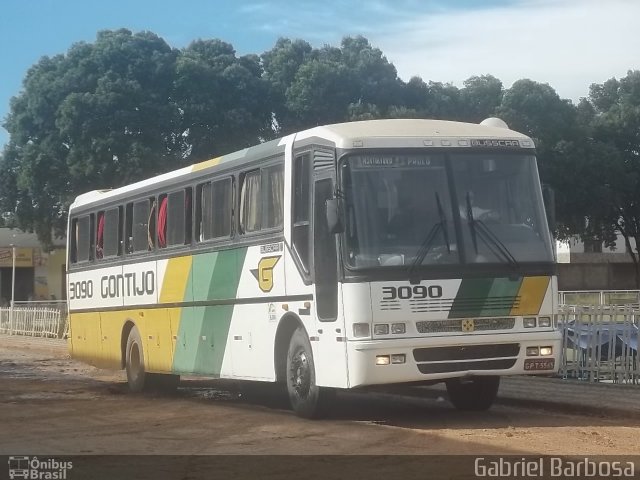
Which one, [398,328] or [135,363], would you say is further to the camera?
[135,363]

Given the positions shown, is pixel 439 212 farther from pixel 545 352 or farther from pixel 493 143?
pixel 545 352

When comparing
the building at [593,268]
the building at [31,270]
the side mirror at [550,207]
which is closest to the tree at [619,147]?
the building at [593,268]

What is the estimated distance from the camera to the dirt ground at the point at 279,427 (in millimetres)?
11508

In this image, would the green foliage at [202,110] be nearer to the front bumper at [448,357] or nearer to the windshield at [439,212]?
the windshield at [439,212]

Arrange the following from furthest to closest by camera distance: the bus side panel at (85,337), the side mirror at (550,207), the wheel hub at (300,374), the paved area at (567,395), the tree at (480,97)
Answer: the tree at (480,97) < the bus side panel at (85,337) < the paved area at (567,395) < the wheel hub at (300,374) < the side mirror at (550,207)

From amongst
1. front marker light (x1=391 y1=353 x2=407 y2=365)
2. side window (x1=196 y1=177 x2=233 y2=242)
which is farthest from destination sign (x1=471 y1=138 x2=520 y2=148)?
side window (x1=196 y1=177 x2=233 y2=242)

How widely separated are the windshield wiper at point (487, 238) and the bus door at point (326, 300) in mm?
1574

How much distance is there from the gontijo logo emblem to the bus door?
4.39 feet

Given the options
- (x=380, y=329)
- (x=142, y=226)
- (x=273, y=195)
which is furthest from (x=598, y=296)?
(x=380, y=329)

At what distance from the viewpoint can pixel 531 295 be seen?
1385 cm

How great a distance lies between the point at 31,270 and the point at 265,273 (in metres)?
52.8

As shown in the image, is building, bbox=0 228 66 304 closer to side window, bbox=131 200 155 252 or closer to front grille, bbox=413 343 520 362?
side window, bbox=131 200 155 252

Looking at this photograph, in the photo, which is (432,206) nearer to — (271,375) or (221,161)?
(271,375)

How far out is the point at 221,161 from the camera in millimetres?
17297
